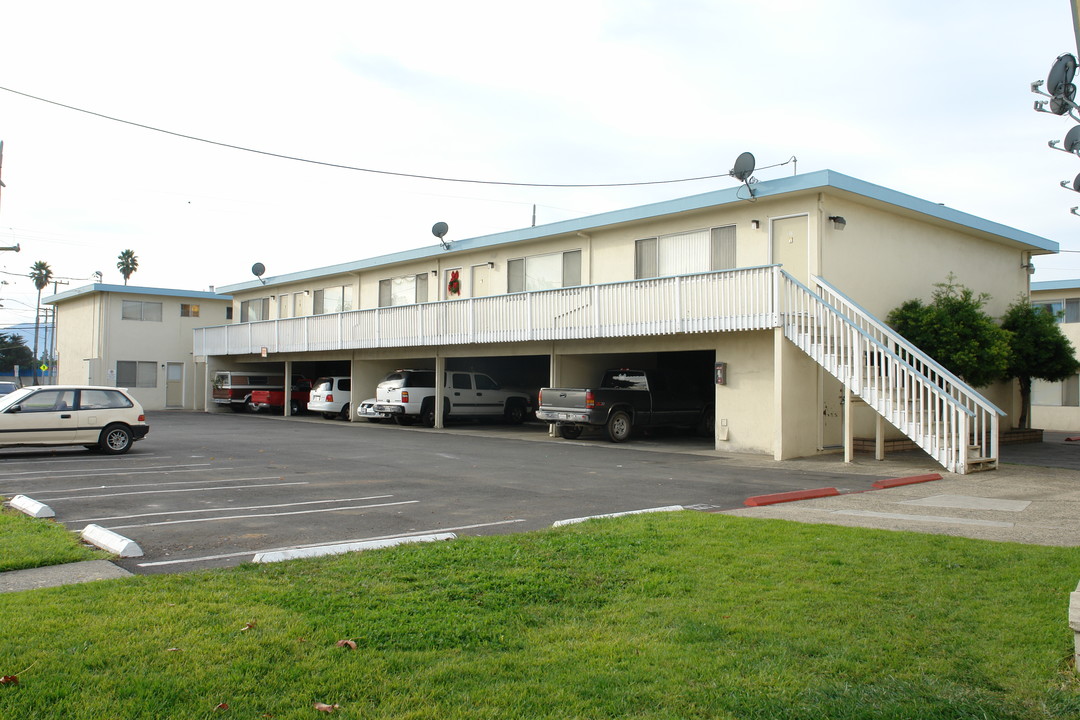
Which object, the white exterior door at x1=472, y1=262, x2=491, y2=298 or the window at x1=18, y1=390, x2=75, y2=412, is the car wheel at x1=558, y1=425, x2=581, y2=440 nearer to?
the white exterior door at x1=472, y1=262, x2=491, y2=298

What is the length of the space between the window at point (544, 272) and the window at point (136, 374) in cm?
2302

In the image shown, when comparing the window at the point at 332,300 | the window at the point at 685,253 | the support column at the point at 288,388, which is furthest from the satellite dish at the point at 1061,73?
the support column at the point at 288,388

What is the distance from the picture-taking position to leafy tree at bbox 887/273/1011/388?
57.2 feet

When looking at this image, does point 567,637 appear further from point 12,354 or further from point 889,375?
point 12,354

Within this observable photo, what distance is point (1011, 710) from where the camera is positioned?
3693mm

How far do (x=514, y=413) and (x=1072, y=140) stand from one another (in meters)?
17.7

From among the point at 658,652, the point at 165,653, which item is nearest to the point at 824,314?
the point at 658,652

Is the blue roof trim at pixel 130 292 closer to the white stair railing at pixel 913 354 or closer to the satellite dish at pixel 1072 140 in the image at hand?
the white stair railing at pixel 913 354

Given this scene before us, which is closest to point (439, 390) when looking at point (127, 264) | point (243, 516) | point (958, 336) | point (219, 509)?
point (958, 336)

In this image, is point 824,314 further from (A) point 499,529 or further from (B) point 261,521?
(B) point 261,521

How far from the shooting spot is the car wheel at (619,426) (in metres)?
20.4

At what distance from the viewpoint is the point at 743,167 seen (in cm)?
1756

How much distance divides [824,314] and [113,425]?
1389 cm

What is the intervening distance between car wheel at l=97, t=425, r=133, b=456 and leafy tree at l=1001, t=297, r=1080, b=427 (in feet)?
65.7
